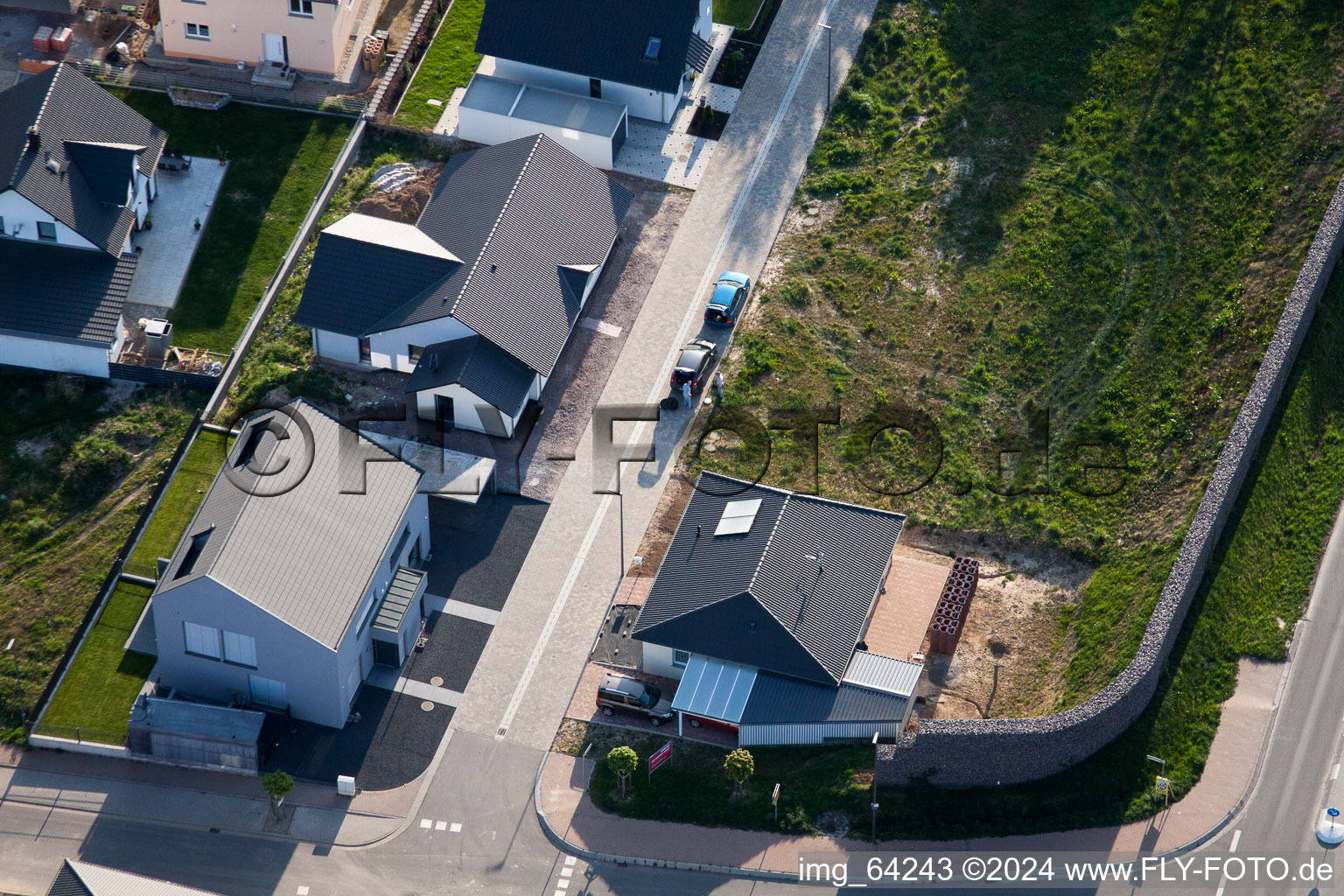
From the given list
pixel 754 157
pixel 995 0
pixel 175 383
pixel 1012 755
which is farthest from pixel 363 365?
pixel 995 0

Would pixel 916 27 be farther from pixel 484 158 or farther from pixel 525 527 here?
pixel 525 527

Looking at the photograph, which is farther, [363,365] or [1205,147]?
[1205,147]

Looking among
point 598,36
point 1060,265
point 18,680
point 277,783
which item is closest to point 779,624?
point 277,783

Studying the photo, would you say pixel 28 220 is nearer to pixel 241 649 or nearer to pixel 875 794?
pixel 241 649

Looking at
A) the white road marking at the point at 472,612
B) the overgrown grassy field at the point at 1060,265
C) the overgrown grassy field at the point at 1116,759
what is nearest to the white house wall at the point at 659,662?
the overgrown grassy field at the point at 1116,759

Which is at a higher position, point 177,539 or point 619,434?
point 619,434

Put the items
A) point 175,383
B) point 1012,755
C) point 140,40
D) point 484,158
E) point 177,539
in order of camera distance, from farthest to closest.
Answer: point 140,40
point 484,158
point 175,383
point 177,539
point 1012,755

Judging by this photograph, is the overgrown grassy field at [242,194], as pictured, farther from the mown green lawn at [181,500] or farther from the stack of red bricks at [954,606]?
the stack of red bricks at [954,606]
